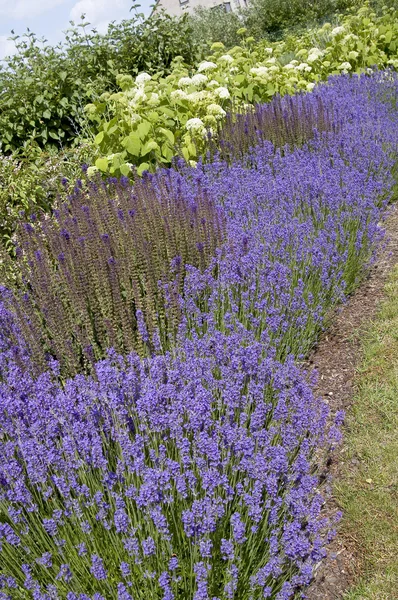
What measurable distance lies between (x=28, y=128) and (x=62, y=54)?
1106 millimetres

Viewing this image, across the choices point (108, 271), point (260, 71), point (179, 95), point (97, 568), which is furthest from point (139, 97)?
point (97, 568)

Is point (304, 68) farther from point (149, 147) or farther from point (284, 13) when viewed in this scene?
point (284, 13)

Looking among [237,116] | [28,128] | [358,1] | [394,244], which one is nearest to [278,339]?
[394,244]

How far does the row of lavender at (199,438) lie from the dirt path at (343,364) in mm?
84

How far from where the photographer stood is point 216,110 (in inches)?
224

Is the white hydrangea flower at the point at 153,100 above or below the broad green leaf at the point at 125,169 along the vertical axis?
above

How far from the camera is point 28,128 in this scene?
6902 mm

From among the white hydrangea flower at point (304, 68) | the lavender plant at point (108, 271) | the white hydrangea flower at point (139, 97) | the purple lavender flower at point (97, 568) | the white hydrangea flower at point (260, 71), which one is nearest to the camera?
the purple lavender flower at point (97, 568)

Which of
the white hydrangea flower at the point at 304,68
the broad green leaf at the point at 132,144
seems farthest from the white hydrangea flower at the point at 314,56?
the broad green leaf at the point at 132,144

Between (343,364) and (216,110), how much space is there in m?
3.24

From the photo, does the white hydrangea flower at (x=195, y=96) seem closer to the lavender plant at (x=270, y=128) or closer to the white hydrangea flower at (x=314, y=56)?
the lavender plant at (x=270, y=128)

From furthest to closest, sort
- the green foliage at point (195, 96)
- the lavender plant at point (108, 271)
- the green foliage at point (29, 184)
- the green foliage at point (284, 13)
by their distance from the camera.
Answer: the green foliage at point (284, 13) → the green foliage at point (195, 96) → the green foliage at point (29, 184) → the lavender plant at point (108, 271)

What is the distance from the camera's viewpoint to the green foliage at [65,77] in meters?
6.76

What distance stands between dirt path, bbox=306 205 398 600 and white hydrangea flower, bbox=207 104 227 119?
1.85m
